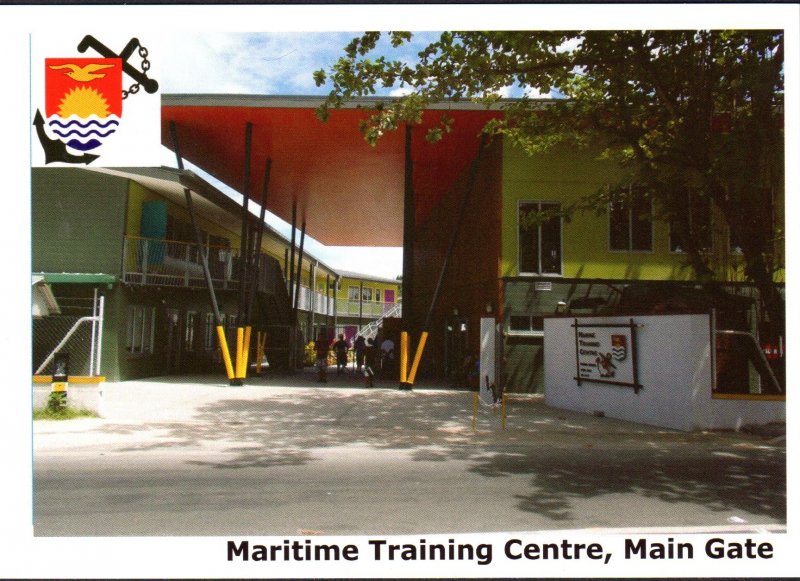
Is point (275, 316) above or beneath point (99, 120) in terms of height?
beneath

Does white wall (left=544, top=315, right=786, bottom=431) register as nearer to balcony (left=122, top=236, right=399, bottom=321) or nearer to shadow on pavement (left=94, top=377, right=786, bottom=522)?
shadow on pavement (left=94, top=377, right=786, bottom=522)

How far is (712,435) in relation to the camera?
11477mm

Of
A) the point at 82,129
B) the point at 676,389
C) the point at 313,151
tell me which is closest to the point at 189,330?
the point at 313,151

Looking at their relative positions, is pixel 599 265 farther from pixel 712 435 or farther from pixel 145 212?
pixel 145 212

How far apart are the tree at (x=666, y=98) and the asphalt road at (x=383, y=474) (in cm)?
390

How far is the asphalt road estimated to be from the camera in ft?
19.6

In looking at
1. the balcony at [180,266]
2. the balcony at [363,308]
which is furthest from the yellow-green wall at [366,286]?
the balcony at [180,266]

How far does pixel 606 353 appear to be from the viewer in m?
14.2

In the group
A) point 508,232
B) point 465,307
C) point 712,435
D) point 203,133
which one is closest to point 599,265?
point 508,232

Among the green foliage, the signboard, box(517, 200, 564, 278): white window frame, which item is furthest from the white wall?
the green foliage

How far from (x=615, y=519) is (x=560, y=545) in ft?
4.98

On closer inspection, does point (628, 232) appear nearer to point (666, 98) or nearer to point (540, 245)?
point (540, 245)

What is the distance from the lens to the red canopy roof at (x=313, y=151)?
18.2 meters
